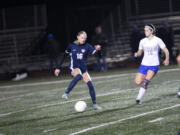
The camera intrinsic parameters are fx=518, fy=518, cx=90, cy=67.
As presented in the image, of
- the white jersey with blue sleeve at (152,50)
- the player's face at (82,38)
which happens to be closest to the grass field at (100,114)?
the white jersey with blue sleeve at (152,50)

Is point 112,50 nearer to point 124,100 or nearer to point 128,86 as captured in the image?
point 128,86

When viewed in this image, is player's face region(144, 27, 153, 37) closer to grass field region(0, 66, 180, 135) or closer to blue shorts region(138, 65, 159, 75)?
blue shorts region(138, 65, 159, 75)

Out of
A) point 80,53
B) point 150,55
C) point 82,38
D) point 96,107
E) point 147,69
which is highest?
point 82,38

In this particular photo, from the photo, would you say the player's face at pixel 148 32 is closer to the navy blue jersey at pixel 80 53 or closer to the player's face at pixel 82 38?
the navy blue jersey at pixel 80 53

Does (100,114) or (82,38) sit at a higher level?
(82,38)

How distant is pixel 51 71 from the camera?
2619cm

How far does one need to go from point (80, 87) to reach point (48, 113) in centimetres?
651

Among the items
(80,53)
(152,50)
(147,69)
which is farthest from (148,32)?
(80,53)

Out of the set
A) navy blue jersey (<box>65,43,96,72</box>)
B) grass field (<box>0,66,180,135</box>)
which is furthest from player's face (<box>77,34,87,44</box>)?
grass field (<box>0,66,180,135</box>)

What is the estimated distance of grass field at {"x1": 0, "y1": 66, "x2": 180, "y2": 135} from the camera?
9.41 meters

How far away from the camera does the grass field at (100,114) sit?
30.9 ft

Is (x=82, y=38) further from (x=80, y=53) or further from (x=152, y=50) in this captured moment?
(x=152, y=50)

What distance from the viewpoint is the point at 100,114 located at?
11266mm

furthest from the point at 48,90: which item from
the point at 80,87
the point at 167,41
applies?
the point at 167,41
